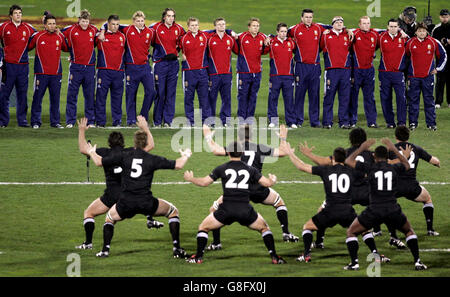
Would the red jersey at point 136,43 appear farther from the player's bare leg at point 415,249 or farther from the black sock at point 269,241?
the player's bare leg at point 415,249

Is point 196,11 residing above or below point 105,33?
above

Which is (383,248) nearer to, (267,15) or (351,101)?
(351,101)

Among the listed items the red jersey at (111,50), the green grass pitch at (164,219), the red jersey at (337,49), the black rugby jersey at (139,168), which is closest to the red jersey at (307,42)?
the red jersey at (337,49)

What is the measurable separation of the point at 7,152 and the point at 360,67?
26.5ft

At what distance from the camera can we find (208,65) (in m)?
21.3

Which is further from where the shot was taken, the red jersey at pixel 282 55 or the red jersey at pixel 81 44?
the red jersey at pixel 282 55

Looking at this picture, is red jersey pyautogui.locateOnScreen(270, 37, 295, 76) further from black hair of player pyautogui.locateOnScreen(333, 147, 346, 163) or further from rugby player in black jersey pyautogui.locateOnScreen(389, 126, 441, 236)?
black hair of player pyautogui.locateOnScreen(333, 147, 346, 163)

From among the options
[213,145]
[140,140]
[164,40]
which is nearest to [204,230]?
[213,145]

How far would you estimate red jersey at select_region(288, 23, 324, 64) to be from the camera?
21172mm

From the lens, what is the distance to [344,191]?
485 inches

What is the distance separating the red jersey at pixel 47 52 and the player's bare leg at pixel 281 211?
8.77m

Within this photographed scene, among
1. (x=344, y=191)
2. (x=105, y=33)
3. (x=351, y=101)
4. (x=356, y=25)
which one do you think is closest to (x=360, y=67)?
(x=351, y=101)

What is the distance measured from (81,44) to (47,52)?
30.4 inches

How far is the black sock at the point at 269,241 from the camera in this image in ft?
40.2
